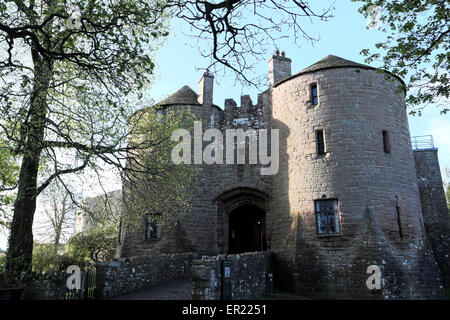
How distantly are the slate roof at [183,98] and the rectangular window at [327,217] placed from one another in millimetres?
8867

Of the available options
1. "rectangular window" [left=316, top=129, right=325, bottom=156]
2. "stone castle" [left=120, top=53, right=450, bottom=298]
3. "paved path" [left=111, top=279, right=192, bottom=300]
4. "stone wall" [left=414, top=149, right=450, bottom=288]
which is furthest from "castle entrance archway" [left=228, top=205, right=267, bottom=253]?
"stone wall" [left=414, top=149, right=450, bottom=288]

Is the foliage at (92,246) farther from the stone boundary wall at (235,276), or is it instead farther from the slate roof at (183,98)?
the slate roof at (183,98)

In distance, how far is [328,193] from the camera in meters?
13.8

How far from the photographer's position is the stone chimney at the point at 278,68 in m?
17.8

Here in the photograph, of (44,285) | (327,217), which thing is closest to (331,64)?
(327,217)

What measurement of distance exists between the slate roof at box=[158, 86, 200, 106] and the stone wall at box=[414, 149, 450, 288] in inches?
576

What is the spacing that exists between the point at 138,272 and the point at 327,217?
7.56m

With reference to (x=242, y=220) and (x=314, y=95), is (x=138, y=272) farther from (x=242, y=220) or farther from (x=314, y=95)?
(x=314, y=95)

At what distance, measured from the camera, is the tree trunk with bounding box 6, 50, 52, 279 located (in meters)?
8.91

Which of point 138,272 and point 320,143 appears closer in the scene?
point 138,272

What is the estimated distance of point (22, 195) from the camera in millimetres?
9828
